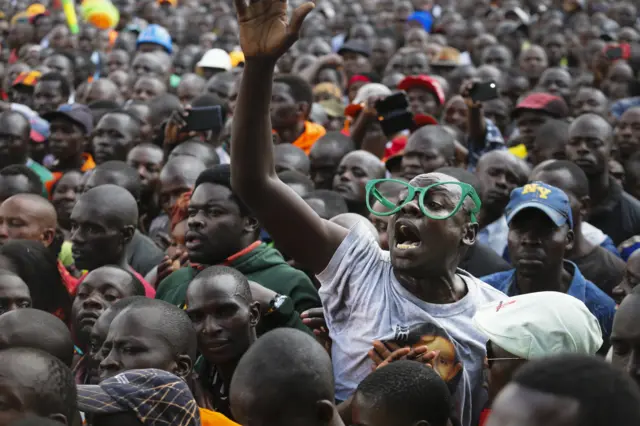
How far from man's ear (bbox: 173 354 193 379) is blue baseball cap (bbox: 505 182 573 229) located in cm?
177

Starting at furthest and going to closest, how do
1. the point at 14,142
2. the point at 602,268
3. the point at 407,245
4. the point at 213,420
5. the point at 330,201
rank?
the point at 14,142
the point at 330,201
the point at 602,268
the point at 407,245
the point at 213,420

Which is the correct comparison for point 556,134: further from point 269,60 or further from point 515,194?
point 269,60

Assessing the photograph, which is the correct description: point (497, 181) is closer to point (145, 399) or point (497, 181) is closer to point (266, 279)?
point (266, 279)

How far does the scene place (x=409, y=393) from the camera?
283cm

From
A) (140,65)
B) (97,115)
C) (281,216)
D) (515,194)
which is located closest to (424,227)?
(281,216)

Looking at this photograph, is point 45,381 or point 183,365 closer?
point 45,381

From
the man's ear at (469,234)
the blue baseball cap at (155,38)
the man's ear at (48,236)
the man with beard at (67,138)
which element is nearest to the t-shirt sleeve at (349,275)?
the man's ear at (469,234)

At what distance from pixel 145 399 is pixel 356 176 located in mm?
3963

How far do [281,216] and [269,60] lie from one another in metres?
0.48

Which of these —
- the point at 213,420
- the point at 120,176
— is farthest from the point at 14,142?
the point at 213,420

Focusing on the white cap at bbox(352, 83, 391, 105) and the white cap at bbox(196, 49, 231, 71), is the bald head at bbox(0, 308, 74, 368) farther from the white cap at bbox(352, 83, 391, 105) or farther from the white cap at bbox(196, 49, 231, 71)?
the white cap at bbox(196, 49, 231, 71)

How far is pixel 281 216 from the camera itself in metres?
3.15

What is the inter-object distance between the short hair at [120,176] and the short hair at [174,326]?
2.79 meters

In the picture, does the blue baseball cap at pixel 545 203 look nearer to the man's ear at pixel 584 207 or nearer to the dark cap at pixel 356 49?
the man's ear at pixel 584 207
